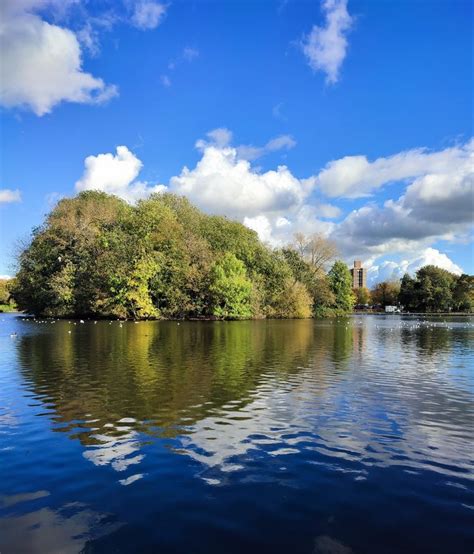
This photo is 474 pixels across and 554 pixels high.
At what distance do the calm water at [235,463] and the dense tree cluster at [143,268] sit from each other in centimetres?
5747

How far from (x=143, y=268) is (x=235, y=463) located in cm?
6903

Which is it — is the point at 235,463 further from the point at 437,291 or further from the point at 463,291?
the point at 463,291

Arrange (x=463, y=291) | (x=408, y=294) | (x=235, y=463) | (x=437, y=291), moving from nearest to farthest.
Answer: (x=235, y=463), (x=437, y=291), (x=463, y=291), (x=408, y=294)

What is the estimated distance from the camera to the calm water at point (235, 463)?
7.36 metres

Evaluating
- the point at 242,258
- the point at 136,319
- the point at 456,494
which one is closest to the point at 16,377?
the point at 456,494

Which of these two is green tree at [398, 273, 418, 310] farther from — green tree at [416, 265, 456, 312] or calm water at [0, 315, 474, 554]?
calm water at [0, 315, 474, 554]

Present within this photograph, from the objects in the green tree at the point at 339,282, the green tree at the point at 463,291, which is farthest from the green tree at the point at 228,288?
the green tree at the point at 463,291

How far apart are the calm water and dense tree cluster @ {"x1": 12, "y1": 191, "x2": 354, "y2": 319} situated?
57.5 meters

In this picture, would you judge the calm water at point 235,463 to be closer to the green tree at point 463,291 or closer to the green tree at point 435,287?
the green tree at point 435,287

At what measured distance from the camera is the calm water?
24.1 feet

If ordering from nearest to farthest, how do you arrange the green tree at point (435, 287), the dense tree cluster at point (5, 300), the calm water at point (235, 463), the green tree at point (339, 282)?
1. the calm water at point (235, 463)
2. the green tree at point (339, 282)
3. the dense tree cluster at point (5, 300)
4. the green tree at point (435, 287)

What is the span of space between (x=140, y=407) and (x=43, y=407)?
3360 millimetres

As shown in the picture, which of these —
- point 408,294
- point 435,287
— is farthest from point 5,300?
point 435,287

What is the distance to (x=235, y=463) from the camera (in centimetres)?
1045
